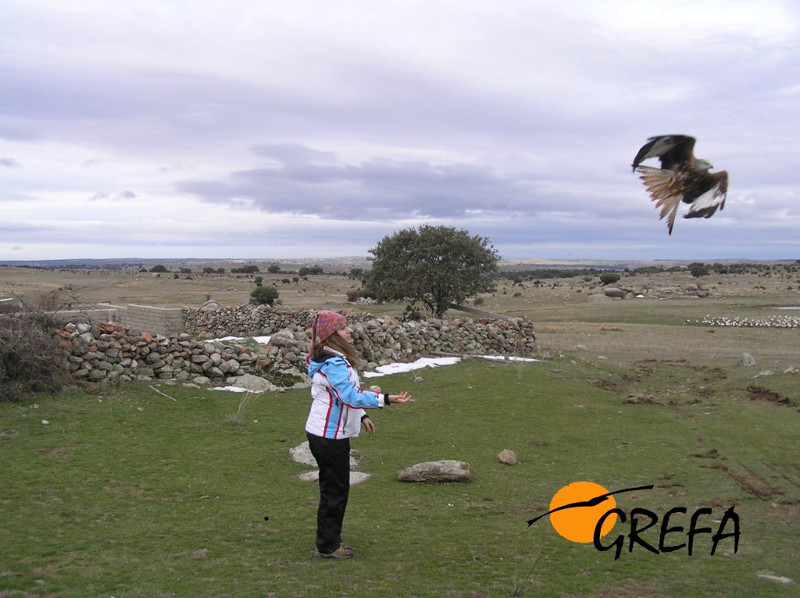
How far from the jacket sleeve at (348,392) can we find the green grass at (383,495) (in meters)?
1.33

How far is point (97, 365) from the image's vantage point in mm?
12422

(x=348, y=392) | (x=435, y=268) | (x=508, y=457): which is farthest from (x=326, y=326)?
(x=435, y=268)

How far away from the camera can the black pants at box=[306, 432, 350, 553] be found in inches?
224

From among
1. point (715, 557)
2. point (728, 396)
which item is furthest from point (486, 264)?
point (715, 557)

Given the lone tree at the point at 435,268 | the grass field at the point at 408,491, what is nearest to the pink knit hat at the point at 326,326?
the grass field at the point at 408,491

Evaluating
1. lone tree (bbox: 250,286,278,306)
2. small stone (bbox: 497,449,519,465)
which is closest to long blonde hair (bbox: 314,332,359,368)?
small stone (bbox: 497,449,519,465)

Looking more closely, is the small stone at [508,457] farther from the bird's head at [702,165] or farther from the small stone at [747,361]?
the small stone at [747,361]

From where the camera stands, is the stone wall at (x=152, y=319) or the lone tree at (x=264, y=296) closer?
the stone wall at (x=152, y=319)

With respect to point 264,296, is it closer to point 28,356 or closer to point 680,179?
point 28,356

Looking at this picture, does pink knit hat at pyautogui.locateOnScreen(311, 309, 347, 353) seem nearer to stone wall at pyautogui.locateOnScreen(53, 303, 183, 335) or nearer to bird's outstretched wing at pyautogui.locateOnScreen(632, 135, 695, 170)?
bird's outstretched wing at pyautogui.locateOnScreen(632, 135, 695, 170)

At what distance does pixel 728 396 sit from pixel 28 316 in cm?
1486

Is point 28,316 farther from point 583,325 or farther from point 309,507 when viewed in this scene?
point 583,325

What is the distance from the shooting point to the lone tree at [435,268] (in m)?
29.7

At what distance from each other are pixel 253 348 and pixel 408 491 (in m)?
9.68
